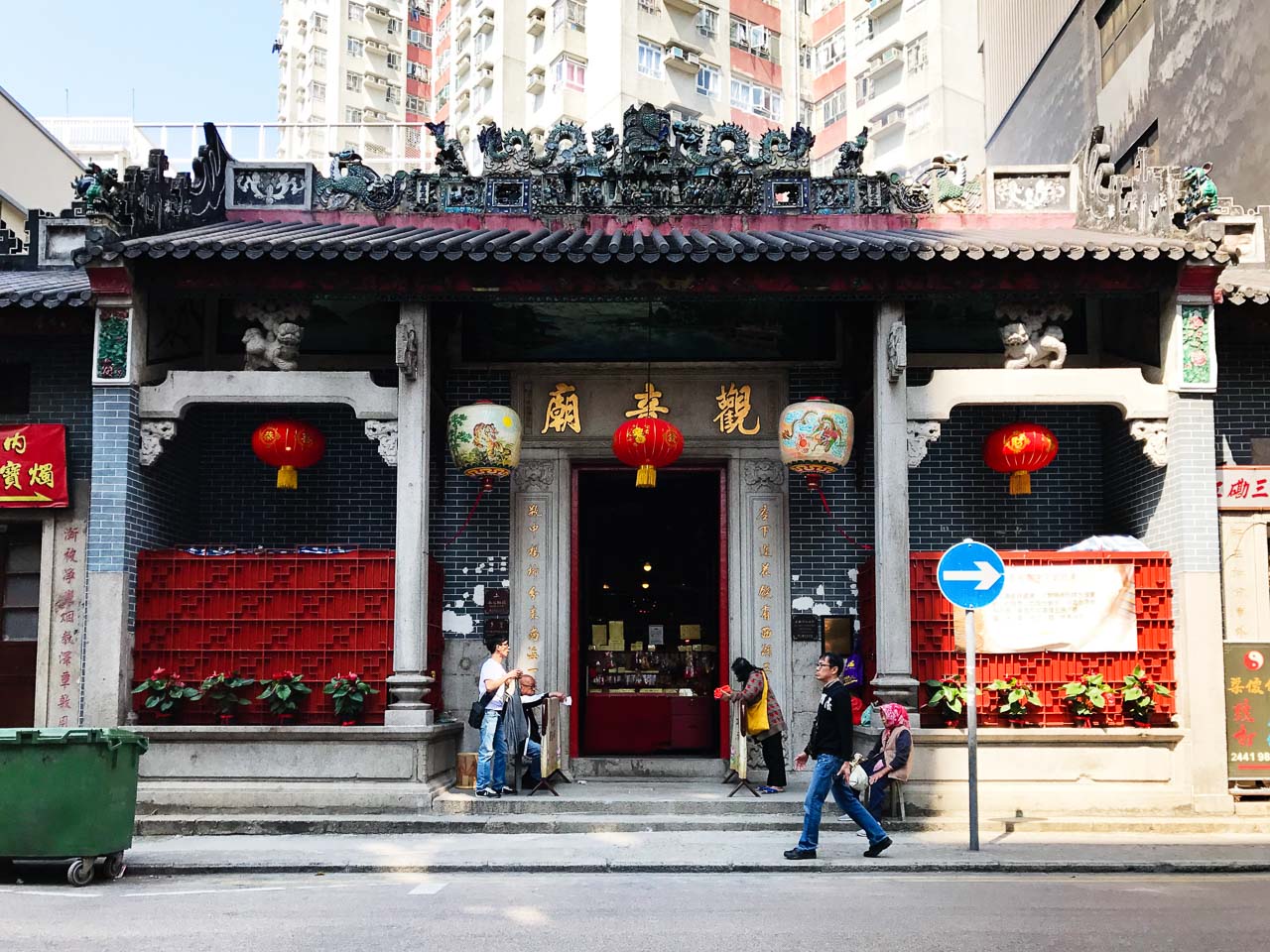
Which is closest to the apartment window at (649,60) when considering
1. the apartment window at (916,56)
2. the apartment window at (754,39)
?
the apartment window at (754,39)

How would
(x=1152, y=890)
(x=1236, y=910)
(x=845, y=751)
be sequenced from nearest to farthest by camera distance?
(x=1236, y=910), (x=1152, y=890), (x=845, y=751)

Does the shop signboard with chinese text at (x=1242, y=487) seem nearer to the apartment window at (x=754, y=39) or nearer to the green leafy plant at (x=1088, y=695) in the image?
the green leafy plant at (x=1088, y=695)

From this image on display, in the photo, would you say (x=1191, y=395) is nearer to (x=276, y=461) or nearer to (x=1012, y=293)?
(x=1012, y=293)

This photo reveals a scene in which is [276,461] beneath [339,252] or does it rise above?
beneath

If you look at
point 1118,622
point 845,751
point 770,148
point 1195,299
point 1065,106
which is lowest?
point 845,751

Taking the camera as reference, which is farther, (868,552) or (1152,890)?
(868,552)

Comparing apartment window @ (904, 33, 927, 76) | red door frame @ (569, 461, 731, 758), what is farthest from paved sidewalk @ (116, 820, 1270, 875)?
apartment window @ (904, 33, 927, 76)

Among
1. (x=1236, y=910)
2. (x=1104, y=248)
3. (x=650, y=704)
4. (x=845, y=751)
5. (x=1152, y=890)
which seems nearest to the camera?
(x=1236, y=910)

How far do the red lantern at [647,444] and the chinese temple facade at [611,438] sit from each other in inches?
3.2

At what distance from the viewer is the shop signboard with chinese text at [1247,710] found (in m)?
12.9

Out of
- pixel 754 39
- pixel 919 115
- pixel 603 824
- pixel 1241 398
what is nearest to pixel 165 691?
pixel 603 824

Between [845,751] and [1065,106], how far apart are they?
18.6 m

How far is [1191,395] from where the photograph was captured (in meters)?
13.3

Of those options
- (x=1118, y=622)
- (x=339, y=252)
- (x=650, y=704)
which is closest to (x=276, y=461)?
(x=339, y=252)
